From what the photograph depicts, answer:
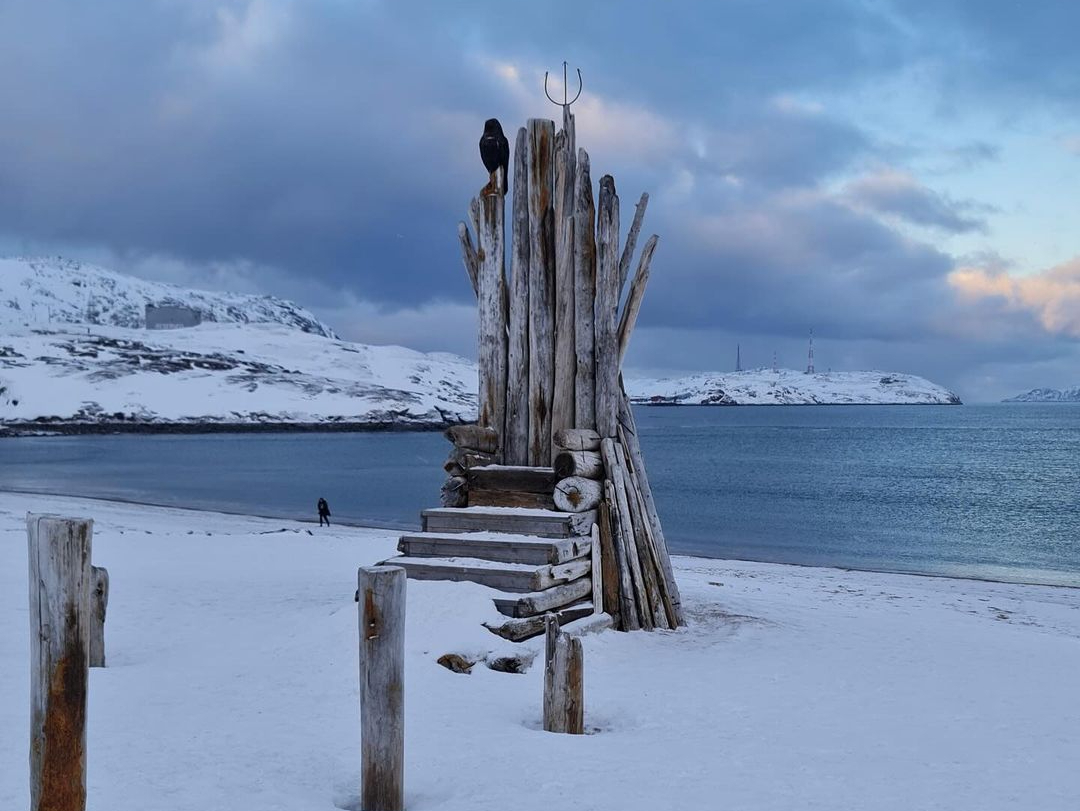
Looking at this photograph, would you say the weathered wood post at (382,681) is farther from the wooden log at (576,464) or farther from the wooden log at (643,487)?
the wooden log at (643,487)

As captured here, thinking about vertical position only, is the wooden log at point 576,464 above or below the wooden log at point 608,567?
above

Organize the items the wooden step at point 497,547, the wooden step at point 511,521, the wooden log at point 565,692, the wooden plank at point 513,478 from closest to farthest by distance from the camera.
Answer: the wooden log at point 565,692
the wooden step at point 497,547
the wooden step at point 511,521
the wooden plank at point 513,478

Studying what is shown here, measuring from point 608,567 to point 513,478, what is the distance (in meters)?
1.42

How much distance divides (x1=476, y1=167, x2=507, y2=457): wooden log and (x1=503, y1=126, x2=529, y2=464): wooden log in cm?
12

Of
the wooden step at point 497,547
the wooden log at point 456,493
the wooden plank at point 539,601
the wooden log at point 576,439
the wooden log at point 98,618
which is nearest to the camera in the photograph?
the wooden log at point 98,618

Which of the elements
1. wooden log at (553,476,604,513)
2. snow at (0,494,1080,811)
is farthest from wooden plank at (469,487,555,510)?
snow at (0,494,1080,811)

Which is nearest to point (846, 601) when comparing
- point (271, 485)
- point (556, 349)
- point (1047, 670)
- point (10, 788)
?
point (1047, 670)

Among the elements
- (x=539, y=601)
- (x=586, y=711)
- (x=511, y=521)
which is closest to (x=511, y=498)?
(x=511, y=521)

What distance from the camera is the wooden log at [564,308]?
1080 centimetres

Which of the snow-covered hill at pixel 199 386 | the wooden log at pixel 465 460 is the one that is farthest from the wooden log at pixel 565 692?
the snow-covered hill at pixel 199 386

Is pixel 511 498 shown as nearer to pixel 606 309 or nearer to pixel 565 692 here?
pixel 606 309

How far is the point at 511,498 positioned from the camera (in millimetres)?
10383

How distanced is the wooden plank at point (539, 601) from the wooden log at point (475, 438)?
2098 millimetres

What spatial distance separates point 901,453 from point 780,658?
7126 centimetres
